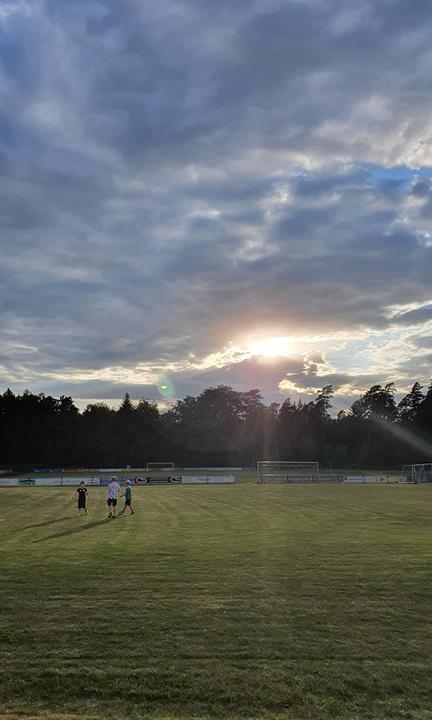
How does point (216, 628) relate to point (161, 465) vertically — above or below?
above

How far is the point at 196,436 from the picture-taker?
131 meters

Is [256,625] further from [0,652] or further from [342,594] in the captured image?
[0,652]

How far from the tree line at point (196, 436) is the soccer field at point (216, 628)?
10776 cm

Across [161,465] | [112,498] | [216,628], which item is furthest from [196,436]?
[216,628]

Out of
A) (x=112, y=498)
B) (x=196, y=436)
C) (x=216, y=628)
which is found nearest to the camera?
(x=216, y=628)

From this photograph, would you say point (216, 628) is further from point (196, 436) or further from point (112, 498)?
point (196, 436)

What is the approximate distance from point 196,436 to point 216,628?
121832mm

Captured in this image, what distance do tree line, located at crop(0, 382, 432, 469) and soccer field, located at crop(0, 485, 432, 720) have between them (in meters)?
108

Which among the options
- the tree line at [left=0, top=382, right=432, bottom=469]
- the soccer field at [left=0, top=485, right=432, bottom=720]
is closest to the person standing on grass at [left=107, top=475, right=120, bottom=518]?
the soccer field at [left=0, top=485, right=432, bottom=720]

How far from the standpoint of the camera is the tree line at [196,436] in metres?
125

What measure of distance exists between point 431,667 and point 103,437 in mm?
123379

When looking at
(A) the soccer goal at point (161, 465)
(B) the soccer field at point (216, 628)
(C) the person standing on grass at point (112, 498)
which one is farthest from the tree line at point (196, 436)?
(B) the soccer field at point (216, 628)

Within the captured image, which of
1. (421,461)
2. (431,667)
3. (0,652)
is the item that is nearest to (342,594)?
(431,667)

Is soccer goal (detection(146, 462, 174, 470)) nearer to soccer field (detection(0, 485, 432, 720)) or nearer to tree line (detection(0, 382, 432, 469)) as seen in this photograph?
tree line (detection(0, 382, 432, 469))
